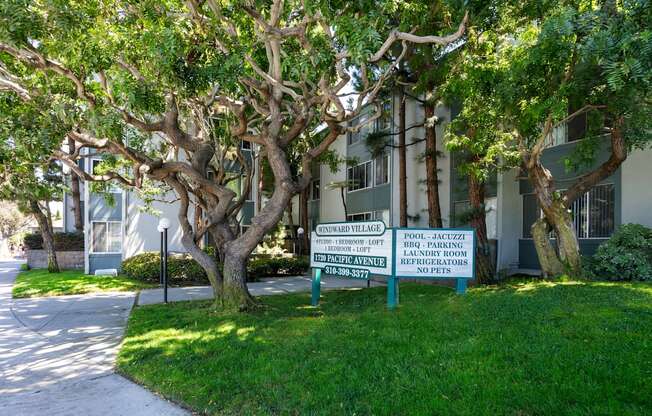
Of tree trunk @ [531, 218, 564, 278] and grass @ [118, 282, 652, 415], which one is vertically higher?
tree trunk @ [531, 218, 564, 278]

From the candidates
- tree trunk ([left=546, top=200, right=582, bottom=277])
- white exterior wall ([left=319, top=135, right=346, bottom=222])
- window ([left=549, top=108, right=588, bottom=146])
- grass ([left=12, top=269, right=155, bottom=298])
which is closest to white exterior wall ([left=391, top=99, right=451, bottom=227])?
window ([left=549, top=108, right=588, bottom=146])

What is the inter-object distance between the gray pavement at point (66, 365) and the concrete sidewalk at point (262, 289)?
62.9 inches

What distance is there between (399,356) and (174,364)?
10.4ft

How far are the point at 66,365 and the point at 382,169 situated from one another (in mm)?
18461

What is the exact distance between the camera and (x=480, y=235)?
15.0m

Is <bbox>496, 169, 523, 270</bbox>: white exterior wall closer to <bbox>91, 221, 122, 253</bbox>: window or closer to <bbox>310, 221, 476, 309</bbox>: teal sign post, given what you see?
<bbox>310, 221, 476, 309</bbox>: teal sign post

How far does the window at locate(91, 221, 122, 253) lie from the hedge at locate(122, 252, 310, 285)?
2.45 metres

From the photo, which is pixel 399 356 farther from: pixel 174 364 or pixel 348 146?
pixel 348 146

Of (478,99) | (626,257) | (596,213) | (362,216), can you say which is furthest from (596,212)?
(362,216)

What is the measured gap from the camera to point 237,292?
10172mm

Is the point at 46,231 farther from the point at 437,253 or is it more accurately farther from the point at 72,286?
the point at 437,253

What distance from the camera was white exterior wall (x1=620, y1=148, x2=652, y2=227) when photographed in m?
12.7

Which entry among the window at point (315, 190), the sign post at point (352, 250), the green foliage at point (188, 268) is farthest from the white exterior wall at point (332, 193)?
the sign post at point (352, 250)

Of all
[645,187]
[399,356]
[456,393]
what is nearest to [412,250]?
[399,356]
